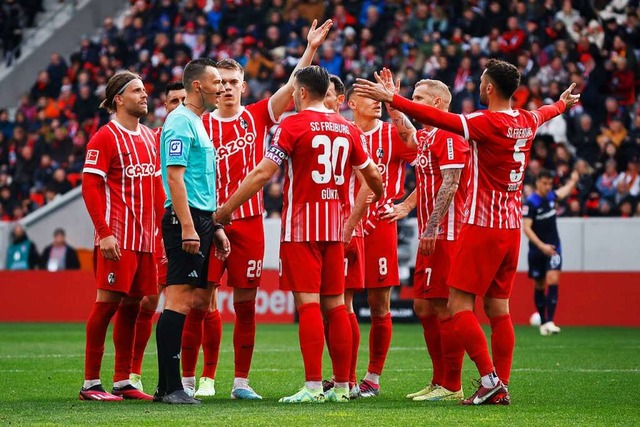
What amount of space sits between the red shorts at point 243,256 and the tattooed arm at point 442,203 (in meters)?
1.33

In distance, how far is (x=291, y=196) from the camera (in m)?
9.00

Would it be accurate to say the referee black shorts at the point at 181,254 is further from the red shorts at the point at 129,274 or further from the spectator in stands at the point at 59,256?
the spectator in stands at the point at 59,256

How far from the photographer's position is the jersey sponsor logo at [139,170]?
9711mm

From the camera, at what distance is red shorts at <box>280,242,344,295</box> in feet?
29.2

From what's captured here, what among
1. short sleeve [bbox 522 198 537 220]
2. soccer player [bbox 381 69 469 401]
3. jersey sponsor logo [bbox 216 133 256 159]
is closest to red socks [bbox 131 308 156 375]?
jersey sponsor logo [bbox 216 133 256 159]

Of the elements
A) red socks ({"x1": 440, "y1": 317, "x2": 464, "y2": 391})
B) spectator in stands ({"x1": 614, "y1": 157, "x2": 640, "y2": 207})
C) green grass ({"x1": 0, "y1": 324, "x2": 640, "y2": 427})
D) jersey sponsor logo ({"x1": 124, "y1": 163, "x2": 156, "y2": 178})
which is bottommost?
green grass ({"x1": 0, "y1": 324, "x2": 640, "y2": 427})

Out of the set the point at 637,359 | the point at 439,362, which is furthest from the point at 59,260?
the point at 439,362

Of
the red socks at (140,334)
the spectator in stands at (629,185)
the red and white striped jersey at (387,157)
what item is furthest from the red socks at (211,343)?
the spectator in stands at (629,185)

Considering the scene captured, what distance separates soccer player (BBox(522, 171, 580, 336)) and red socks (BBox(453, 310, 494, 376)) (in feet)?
30.0

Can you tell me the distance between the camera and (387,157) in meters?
10.6

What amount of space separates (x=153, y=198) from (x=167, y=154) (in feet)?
3.99

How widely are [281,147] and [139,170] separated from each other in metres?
1.50

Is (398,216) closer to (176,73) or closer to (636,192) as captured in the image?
(636,192)

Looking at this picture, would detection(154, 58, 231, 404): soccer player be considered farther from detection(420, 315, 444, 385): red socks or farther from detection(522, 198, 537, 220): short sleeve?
detection(522, 198, 537, 220): short sleeve
